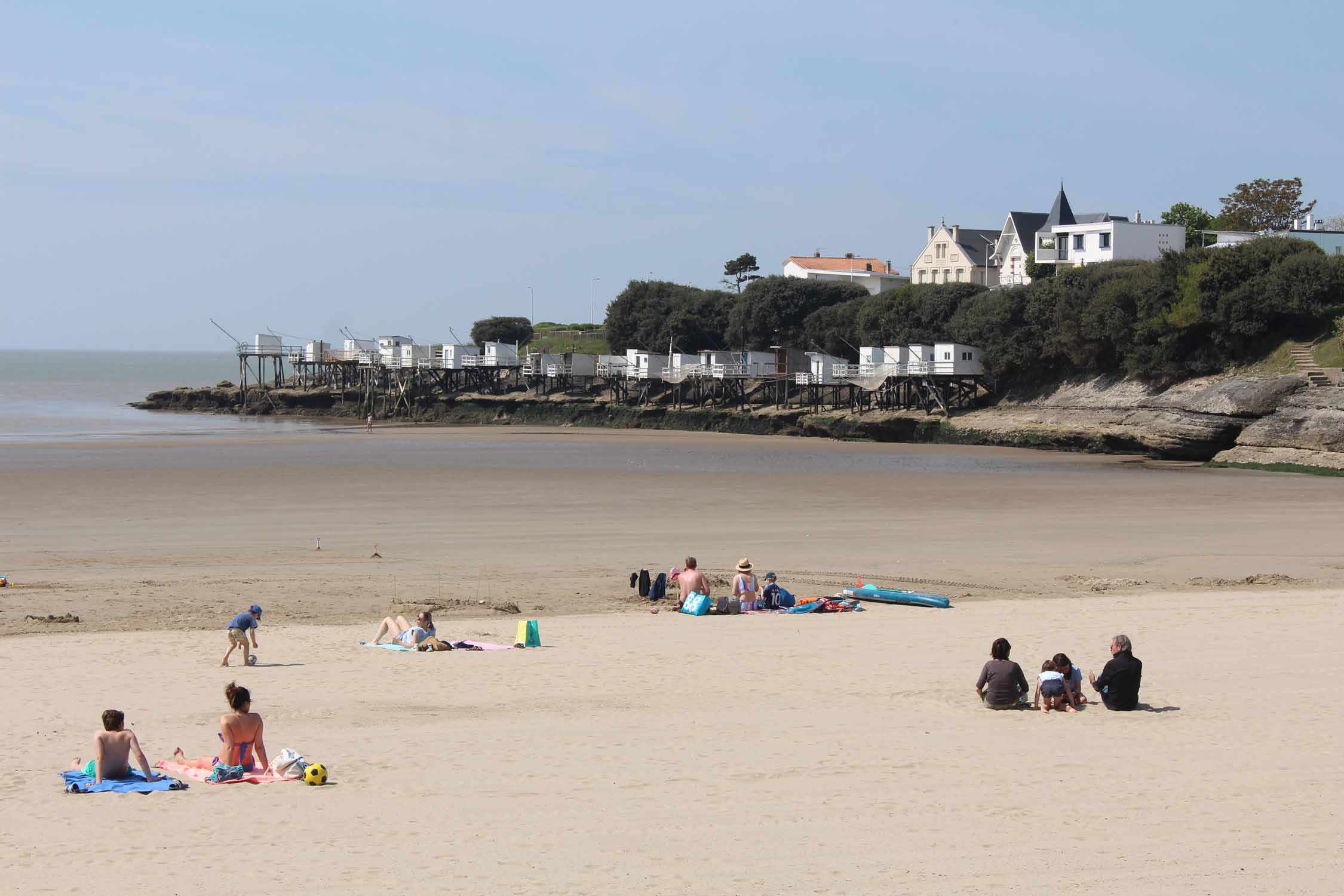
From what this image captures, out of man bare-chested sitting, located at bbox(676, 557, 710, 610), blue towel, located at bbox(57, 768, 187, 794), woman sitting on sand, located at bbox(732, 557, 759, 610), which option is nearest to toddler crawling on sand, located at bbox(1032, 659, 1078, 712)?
woman sitting on sand, located at bbox(732, 557, 759, 610)

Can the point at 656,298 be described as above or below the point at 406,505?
above

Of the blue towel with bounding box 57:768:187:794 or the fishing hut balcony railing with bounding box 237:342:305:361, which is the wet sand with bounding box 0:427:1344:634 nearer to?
the blue towel with bounding box 57:768:187:794

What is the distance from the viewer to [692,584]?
1436 centimetres

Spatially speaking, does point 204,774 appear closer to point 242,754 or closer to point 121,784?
point 242,754

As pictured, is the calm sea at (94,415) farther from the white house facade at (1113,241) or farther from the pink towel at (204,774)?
the white house facade at (1113,241)

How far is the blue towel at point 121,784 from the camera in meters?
7.61

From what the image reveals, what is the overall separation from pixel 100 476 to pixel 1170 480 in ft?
83.7

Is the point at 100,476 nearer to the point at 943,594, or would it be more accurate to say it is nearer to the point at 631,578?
the point at 631,578

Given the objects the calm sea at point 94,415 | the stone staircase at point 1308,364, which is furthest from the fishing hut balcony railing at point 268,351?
the stone staircase at point 1308,364

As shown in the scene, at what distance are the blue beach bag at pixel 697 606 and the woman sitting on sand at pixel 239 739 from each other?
6549 millimetres

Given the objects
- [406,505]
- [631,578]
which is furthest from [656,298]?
[631,578]

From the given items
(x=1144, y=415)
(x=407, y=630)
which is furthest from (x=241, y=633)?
(x=1144, y=415)

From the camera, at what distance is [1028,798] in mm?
7742

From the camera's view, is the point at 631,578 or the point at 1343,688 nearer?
the point at 1343,688
